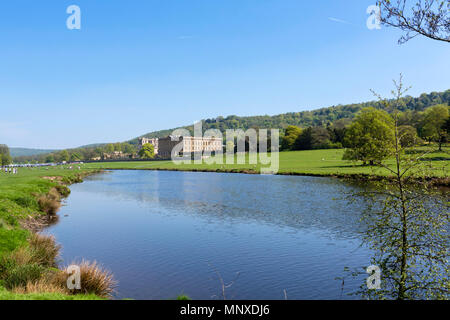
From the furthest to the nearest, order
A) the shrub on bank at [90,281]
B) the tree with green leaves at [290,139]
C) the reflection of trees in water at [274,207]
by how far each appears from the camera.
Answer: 1. the tree with green leaves at [290,139]
2. the reflection of trees in water at [274,207]
3. the shrub on bank at [90,281]

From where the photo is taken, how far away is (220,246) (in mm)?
16828

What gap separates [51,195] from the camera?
30.1m

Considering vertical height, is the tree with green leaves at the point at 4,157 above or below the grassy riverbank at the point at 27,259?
above

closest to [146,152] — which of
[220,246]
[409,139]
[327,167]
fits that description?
[327,167]

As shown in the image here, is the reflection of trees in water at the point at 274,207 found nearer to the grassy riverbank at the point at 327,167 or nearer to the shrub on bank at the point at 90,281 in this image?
the grassy riverbank at the point at 327,167

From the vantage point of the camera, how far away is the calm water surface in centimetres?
1183

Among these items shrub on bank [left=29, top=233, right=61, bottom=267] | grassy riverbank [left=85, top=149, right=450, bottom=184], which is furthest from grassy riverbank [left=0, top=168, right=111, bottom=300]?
grassy riverbank [left=85, top=149, right=450, bottom=184]

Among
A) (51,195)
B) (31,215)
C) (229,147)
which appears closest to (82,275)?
(31,215)

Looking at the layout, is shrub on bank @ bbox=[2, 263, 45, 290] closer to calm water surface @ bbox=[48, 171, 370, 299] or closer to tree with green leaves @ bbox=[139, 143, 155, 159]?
calm water surface @ bbox=[48, 171, 370, 299]

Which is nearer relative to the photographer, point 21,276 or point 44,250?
point 21,276

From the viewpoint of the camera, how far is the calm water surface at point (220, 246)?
11828 mm

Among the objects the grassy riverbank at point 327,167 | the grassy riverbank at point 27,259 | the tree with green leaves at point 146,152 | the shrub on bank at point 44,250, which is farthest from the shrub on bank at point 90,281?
the tree with green leaves at point 146,152

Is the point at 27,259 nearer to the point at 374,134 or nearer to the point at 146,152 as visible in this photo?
the point at 374,134
